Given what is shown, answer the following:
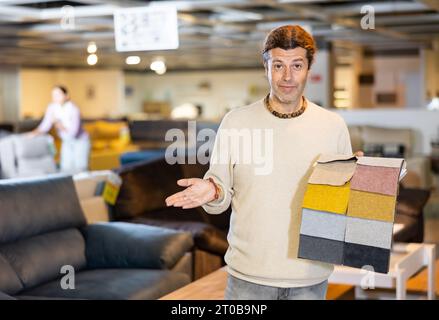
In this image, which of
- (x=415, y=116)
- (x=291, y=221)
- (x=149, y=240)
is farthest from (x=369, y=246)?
(x=415, y=116)

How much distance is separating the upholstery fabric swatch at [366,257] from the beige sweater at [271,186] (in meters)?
0.09

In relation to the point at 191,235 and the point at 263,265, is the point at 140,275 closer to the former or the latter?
the point at 191,235

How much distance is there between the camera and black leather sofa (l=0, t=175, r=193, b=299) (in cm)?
410

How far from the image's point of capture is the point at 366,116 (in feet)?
39.4

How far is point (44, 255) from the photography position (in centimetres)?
431

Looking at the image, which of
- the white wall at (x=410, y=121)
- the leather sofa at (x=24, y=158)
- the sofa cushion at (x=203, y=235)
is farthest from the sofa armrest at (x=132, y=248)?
the white wall at (x=410, y=121)

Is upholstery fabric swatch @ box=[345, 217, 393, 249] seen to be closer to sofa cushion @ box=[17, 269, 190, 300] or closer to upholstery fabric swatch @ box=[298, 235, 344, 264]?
upholstery fabric swatch @ box=[298, 235, 344, 264]

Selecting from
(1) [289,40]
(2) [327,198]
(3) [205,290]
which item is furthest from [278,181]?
(3) [205,290]

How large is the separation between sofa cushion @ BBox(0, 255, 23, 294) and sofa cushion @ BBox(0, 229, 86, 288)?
41mm

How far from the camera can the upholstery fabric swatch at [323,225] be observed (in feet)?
6.81

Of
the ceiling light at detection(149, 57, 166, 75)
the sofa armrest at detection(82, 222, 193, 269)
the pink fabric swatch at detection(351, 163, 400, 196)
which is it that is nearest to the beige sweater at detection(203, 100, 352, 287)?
the pink fabric swatch at detection(351, 163, 400, 196)

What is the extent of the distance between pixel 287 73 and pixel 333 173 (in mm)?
285

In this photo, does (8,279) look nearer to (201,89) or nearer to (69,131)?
(69,131)

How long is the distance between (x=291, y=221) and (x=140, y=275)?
7.83 feet
